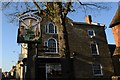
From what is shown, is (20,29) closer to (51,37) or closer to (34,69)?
(34,69)

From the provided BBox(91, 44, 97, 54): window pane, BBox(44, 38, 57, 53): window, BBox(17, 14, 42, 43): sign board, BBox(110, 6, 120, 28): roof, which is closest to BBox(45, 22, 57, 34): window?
BBox(44, 38, 57, 53): window

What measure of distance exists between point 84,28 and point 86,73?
724cm

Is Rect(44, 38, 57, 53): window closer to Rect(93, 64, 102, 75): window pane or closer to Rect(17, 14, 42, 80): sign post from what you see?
Rect(93, 64, 102, 75): window pane

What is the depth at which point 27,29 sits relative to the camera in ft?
40.1

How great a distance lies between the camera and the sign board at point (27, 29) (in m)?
12.3

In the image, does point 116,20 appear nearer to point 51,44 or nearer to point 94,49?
point 94,49

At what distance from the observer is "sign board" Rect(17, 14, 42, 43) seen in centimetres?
1226

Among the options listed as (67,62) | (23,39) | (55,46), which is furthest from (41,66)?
(67,62)

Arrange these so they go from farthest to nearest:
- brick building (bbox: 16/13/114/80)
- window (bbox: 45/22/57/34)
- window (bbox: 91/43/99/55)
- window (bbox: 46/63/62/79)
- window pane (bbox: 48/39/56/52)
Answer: window (bbox: 91/43/99/55) → window (bbox: 45/22/57/34) → window pane (bbox: 48/39/56/52) → brick building (bbox: 16/13/114/80) → window (bbox: 46/63/62/79)

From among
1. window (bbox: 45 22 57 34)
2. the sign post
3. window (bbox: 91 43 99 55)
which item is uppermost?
window (bbox: 45 22 57 34)

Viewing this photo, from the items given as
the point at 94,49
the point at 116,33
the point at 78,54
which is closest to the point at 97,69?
the point at 94,49

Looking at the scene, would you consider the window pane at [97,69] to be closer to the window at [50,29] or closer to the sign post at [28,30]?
the window at [50,29]

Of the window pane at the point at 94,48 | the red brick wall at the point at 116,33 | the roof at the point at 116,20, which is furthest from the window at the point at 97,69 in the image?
the roof at the point at 116,20

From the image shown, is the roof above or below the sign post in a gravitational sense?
above
